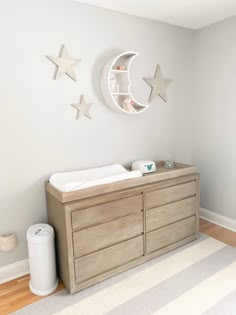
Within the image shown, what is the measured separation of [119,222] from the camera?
2078mm

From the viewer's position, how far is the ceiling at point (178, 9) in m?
2.25

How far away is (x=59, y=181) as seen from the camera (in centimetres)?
212

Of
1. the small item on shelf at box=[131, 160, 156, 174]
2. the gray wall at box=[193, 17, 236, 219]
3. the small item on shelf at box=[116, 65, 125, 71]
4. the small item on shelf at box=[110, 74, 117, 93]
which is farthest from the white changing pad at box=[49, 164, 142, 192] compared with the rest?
the gray wall at box=[193, 17, 236, 219]

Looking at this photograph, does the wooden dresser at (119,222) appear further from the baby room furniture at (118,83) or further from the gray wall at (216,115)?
the baby room furniture at (118,83)

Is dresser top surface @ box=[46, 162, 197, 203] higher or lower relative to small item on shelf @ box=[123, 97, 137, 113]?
lower

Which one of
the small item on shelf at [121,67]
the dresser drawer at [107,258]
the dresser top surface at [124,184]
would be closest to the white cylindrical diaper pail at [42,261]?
the dresser drawer at [107,258]

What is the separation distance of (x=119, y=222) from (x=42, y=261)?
2.19ft

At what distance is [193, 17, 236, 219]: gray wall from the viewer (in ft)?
9.00

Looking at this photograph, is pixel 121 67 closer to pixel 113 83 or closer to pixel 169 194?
pixel 113 83

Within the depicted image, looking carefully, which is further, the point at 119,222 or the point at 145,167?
the point at 145,167

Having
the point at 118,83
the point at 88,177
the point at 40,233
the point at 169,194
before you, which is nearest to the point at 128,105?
the point at 118,83

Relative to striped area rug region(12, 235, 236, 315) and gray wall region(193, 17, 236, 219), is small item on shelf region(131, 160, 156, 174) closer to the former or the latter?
striped area rug region(12, 235, 236, 315)

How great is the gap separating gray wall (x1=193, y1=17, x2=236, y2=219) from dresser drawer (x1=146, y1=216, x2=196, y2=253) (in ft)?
2.11

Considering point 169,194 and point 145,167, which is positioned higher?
point 145,167
